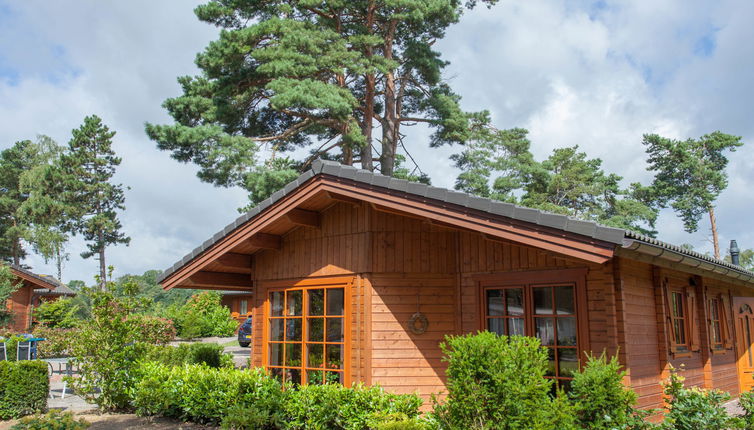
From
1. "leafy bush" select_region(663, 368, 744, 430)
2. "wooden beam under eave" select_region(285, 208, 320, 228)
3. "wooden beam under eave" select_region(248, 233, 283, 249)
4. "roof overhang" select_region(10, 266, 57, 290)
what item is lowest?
"leafy bush" select_region(663, 368, 744, 430)

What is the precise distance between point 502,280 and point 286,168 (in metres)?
11.7

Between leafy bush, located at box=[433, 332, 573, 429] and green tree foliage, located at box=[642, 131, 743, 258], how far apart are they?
1225 inches

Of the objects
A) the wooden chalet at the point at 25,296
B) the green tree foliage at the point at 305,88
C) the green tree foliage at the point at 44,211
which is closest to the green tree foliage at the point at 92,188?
the green tree foliage at the point at 44,211

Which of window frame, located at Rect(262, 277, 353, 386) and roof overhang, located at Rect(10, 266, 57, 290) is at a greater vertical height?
roof overhang, located at Rect(10, 266, 57, 290)

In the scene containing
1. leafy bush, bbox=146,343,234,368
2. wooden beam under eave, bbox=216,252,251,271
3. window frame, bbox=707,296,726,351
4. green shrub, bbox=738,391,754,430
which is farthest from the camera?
leafy bush, bbox=146,343,234,368

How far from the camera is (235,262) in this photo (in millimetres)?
9773

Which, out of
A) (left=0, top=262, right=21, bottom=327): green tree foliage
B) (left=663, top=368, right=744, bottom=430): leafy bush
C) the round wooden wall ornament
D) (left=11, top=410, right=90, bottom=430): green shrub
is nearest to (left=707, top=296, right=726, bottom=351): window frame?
(left=663, top=368, right=744, bottom=430): leafy bush

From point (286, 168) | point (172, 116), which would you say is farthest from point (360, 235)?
point (172, 116)

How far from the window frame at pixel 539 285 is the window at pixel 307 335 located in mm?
2041

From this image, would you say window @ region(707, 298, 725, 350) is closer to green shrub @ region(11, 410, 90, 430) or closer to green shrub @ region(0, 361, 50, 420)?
green shrub @ region(11, 410, 90, 430)

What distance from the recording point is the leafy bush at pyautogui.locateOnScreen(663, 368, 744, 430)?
5855 mm

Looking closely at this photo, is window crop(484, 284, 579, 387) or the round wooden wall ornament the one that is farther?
the round wooden wall ornament

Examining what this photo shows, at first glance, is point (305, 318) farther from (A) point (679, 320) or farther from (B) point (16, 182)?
(B) point (16, 182)

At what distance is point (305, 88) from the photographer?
16.5 m
